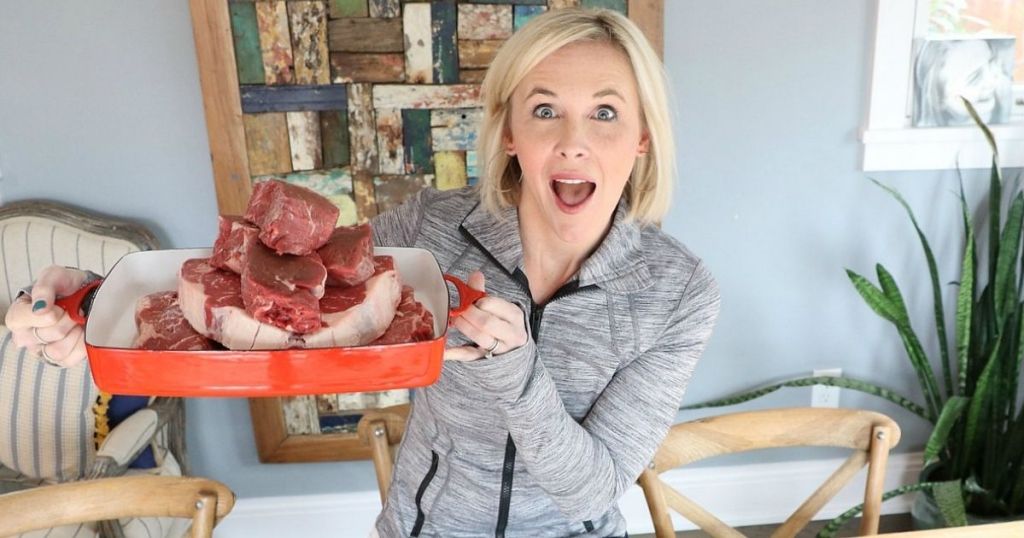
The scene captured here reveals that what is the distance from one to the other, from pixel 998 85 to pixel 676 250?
57.9 inches

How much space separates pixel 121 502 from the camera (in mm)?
1221

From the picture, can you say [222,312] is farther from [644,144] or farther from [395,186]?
[395,186]

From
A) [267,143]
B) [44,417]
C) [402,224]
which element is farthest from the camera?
[267,143]

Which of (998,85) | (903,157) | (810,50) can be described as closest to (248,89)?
(810,50)

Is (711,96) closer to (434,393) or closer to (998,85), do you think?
(998,85)

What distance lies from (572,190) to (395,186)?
927 mm

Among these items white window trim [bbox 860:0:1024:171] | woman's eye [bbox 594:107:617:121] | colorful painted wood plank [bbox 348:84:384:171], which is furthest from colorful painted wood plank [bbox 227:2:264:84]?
white window trim [bbox 860:0:1024:171]

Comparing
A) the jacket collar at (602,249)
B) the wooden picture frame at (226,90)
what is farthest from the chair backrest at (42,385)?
the jacket collar at (602,249)

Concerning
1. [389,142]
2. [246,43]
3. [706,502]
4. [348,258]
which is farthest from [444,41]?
[706,502]

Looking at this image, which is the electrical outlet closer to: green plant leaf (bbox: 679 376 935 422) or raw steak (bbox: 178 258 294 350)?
green plant leaf (bbox: 679 376 935 422)

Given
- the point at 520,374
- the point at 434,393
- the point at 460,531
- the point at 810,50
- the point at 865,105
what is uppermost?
the point at 810,50

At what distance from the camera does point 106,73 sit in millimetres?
2035

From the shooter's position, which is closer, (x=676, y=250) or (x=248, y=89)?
(x=676, y=250)

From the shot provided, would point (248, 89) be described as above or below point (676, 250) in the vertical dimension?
above
